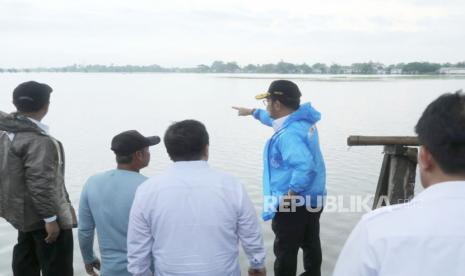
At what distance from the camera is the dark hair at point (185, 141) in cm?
236

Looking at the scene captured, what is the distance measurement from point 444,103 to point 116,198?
6.47 ft

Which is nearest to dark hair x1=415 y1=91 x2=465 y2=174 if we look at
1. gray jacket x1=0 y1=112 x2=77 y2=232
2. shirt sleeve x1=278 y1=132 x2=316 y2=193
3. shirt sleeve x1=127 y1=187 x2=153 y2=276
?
shirt sleeve x1=127 y1=187 x2=153 y2=276

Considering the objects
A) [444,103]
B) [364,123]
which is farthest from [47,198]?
[364,123]

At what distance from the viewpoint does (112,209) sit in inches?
108

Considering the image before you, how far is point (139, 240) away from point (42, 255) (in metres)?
1.45

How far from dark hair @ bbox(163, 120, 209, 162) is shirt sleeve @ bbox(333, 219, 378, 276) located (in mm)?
1147

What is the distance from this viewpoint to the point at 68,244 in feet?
11.4

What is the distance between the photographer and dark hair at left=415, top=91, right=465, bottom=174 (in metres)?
1.33

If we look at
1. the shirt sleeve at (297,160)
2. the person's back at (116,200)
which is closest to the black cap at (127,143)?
the person's back at (116,200)

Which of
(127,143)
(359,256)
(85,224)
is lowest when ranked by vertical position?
(85,224)

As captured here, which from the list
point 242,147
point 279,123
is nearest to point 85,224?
point 279,123

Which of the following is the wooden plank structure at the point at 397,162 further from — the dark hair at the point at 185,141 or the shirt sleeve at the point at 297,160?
the dark hair at the point at 185,141

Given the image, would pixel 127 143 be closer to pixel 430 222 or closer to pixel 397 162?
pixel 430 222

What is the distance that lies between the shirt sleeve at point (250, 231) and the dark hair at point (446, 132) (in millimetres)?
1177
